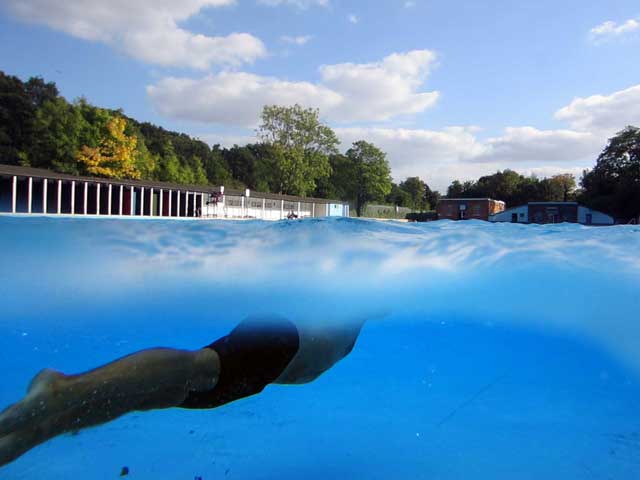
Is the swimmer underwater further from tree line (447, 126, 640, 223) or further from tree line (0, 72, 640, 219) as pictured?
tree line (447, 126, 640, 223)

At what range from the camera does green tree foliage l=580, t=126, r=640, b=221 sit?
47625mm

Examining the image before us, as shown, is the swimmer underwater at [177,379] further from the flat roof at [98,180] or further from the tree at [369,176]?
the tree at [369,176]

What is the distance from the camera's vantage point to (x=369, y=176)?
70938 millimetres

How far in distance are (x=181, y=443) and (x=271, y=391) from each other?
4.44 ft

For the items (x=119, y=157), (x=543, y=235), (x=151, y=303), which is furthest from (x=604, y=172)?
(x=151, y=303)

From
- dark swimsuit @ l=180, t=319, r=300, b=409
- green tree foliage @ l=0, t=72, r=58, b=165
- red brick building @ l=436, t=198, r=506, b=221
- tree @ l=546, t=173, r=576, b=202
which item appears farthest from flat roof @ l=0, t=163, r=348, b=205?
tree @ l=546, t=173, r=576, b=202

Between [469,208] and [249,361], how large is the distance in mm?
65141

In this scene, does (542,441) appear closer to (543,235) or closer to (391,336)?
(391,336)

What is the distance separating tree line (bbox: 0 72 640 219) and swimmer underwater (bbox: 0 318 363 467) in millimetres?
32878

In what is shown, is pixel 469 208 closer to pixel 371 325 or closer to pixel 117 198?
pixel 117 198

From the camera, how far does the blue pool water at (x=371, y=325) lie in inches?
237

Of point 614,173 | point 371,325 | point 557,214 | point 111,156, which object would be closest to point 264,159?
point 111,156

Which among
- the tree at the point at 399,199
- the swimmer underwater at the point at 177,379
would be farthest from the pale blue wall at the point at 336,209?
the swimmer underwater at the point at 177,379

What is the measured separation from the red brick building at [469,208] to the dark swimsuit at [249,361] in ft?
199
